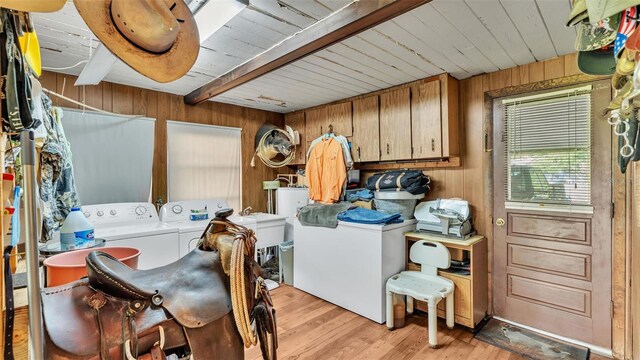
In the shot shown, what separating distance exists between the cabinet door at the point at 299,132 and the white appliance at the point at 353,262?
1276 mm

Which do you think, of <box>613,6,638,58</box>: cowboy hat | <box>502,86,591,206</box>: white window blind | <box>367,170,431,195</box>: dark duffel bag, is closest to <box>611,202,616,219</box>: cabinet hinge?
<box>502,86,591,206</box>: white window blind

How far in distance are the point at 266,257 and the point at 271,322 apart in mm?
3015

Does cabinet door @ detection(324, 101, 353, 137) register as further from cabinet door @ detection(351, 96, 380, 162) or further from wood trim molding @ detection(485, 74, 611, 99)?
wood trim molding @ detection(485, 74, 611, 99)

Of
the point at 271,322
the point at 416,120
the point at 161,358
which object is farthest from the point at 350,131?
the point at 161,358

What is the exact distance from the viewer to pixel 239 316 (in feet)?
3.51

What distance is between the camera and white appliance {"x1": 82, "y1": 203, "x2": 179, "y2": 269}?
8.04ft

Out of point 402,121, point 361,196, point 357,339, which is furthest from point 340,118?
point 357,339

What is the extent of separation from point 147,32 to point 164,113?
2569 millimetres

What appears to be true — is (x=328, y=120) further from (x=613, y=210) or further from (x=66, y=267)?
(x=66, y=267)

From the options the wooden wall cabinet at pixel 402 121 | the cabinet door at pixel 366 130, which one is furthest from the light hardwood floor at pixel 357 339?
the cabinet door at pixel 366 130

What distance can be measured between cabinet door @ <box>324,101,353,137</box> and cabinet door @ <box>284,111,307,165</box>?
0.48 metres

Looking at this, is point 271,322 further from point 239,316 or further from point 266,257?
point 266,257

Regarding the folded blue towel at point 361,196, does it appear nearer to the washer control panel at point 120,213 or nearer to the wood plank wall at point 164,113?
the wood plank wall at point 164,113

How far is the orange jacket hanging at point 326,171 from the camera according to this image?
133 inches
